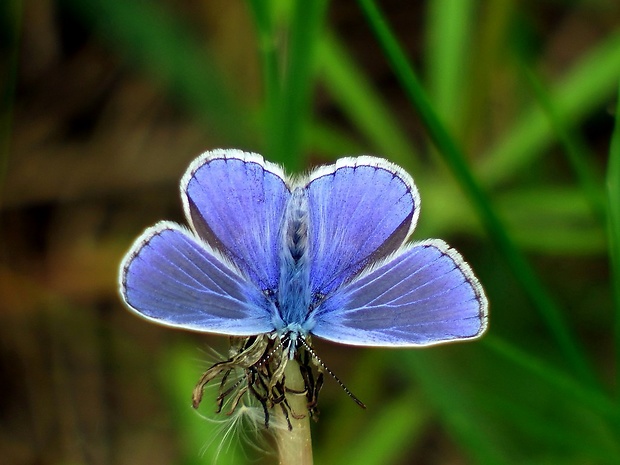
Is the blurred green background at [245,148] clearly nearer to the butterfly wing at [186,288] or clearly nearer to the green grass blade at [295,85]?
the green grass blade at [295,85]

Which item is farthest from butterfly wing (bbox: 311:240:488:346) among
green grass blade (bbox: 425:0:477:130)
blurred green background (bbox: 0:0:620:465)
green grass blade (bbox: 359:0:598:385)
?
green grass blade (bbox: 425:0:477:130)

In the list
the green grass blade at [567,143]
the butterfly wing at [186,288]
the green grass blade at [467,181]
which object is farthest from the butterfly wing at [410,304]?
the green grass blade at [567,143]

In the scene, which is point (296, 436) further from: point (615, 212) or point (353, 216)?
point (615, 212)

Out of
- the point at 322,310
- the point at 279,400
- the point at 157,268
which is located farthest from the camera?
the point at 322,310

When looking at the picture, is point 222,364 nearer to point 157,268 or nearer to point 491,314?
point 157,268

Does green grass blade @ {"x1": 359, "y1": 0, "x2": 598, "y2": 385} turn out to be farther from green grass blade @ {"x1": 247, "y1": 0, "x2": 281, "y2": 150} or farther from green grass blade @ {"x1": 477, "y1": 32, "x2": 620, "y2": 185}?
green grass blade @ {"x1": 477, "y1": 32, "x2": 620, "y2": 185}

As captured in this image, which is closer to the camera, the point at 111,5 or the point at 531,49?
the point at 111,5

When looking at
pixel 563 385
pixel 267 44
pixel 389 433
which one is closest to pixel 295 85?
pixel 267 44

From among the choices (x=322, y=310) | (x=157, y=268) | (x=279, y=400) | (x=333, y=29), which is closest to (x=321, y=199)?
(x=322, y=310)
